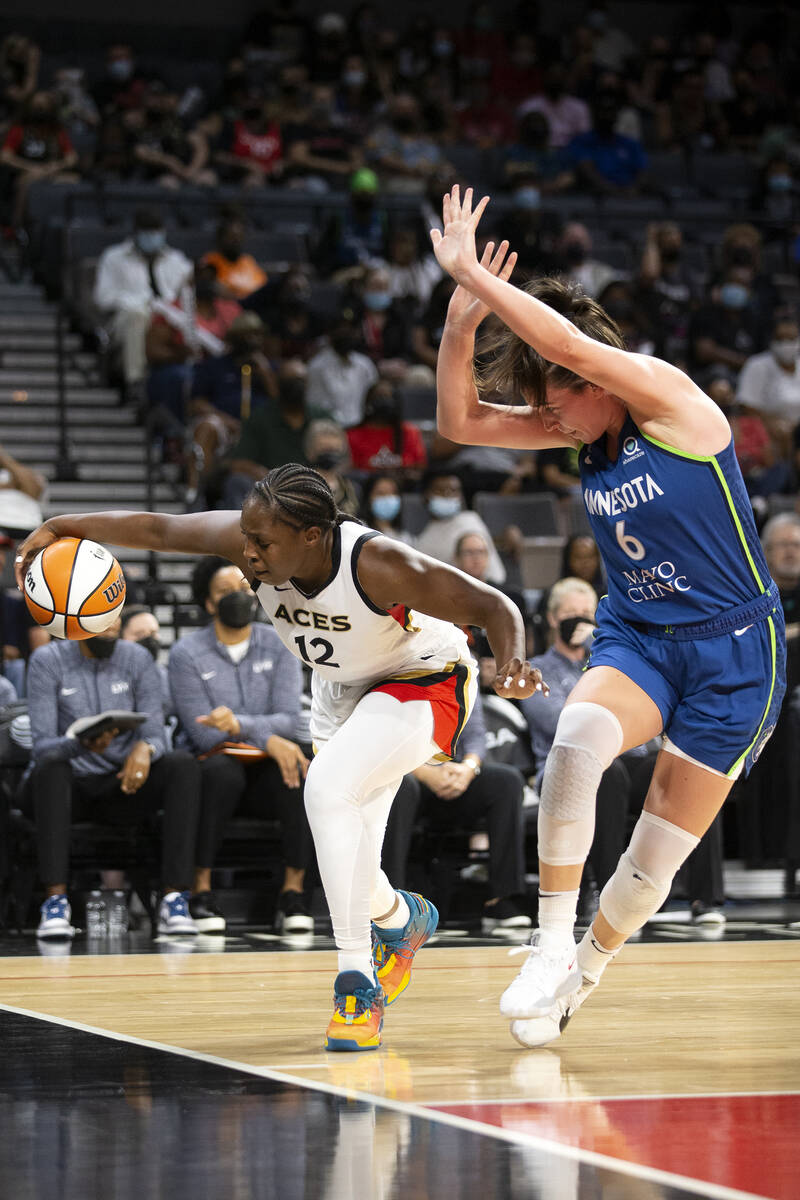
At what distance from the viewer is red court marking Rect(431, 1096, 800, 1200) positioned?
2781 millimetres

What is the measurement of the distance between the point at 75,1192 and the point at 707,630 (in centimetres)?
204

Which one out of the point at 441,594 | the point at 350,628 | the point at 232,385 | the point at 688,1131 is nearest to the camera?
the point at 688,1131

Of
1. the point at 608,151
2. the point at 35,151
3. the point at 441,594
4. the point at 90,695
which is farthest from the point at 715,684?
the point at 608,151

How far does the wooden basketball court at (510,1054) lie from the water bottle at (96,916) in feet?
3.06

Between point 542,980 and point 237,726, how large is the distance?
3.66 m

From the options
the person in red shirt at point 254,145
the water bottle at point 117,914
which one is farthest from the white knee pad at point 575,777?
the person in red shirt at point 254,145

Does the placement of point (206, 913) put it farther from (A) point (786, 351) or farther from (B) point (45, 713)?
(A) point (786, 351)

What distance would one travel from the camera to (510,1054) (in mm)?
4090

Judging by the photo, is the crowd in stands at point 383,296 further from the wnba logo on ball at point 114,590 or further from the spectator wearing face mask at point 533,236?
the wnba logo on ball at point 114,590

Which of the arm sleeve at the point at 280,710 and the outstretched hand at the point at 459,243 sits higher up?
the outstretched hand at the point at 459,243

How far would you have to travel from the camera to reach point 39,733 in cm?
739

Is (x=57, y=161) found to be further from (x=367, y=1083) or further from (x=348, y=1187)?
(x=348, y=1187)

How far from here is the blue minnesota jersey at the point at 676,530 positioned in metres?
4.01

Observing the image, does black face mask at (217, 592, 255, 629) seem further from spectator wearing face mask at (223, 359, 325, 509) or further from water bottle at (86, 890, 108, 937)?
spectator wearing face mask at (223, 359, 325, 509)
